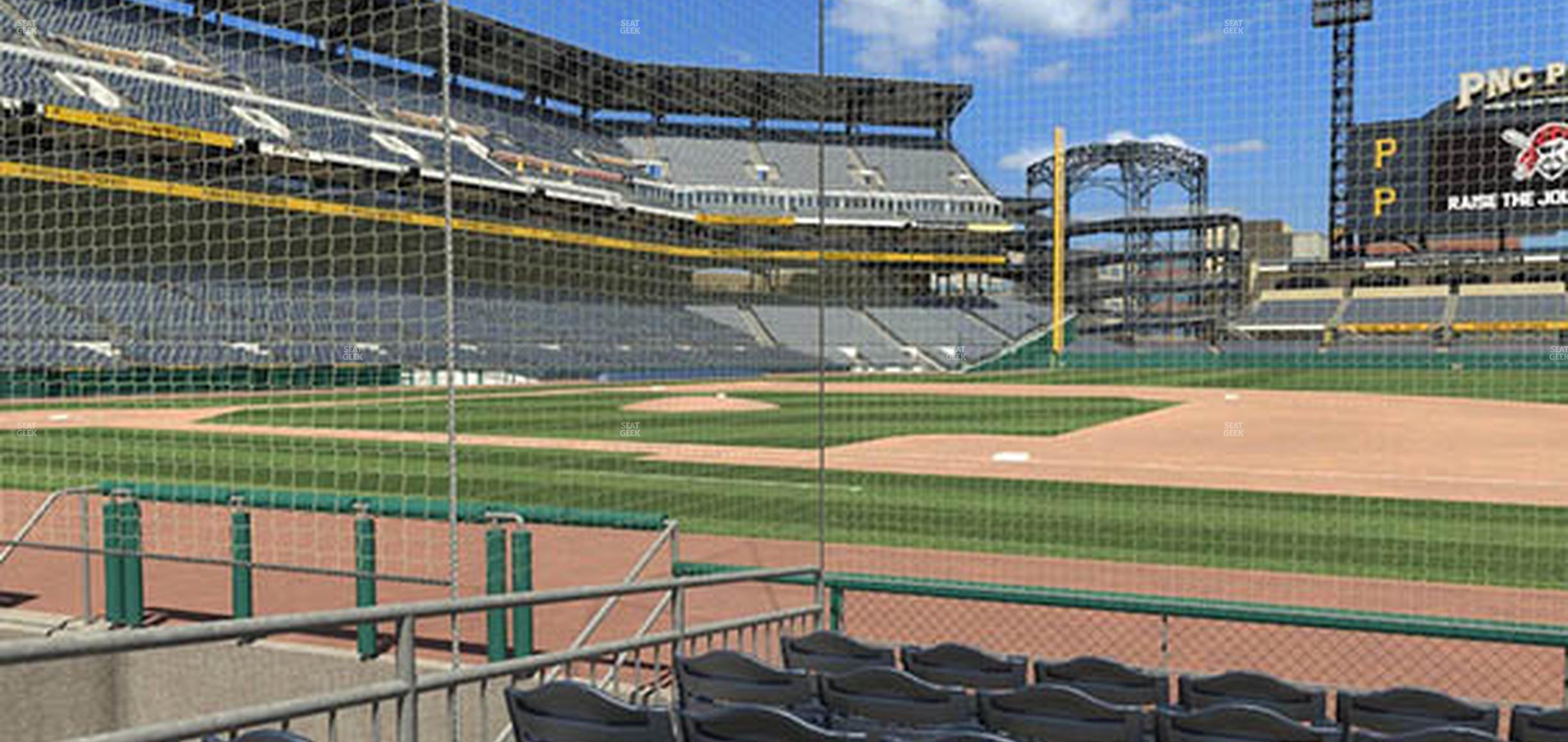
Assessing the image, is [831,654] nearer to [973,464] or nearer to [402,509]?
[402,509]

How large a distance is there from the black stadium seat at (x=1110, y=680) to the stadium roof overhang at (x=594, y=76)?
17420mm

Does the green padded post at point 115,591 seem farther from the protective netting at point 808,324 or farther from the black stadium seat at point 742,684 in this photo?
the black stadium seat at point 742,684

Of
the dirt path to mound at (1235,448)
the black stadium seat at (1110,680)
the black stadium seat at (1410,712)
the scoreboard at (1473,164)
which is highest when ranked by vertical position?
the scoreboard at (1473,164)

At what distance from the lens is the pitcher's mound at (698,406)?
94.8ft

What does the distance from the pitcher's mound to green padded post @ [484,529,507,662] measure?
832 inches

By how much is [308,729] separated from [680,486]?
860 centimetres

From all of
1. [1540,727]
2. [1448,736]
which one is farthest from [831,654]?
[1540,727]

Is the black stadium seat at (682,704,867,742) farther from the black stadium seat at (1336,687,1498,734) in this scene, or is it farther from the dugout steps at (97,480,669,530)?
the dugout steps at (97,480,669,530)

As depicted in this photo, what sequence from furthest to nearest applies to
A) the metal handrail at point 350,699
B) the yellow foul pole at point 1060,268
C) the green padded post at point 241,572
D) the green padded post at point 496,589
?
the yellow foul pole at point 1060,268
the green padded post at point 241,572
the green padded post at point 496,589
the metal handrail at point 350,699

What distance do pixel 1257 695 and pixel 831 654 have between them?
1.83 meters

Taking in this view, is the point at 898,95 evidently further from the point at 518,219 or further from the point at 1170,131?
the point at 1170,131

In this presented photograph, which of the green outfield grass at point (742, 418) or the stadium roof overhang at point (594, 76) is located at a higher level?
the stadium roof overhang at point (594, 76)

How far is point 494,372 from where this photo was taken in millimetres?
39406

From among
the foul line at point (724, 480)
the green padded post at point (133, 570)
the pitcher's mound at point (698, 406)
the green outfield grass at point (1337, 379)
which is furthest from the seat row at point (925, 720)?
the green outfield grass at point (1337, 379)
